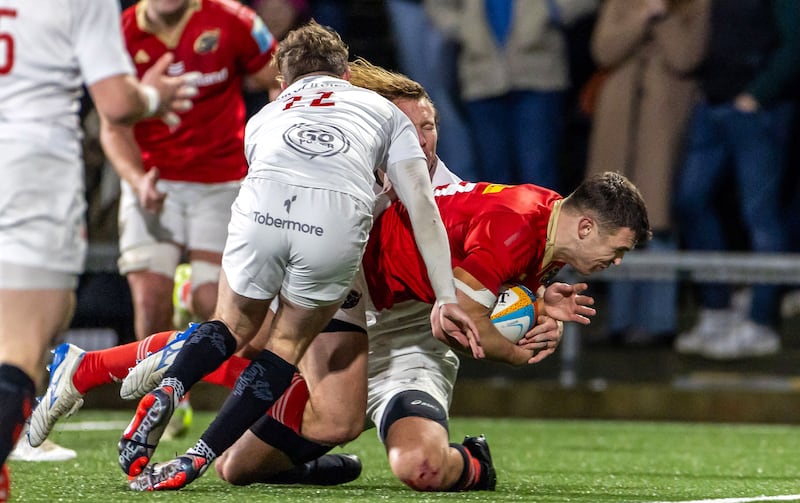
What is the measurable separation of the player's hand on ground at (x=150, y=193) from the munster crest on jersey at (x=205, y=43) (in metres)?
0.69

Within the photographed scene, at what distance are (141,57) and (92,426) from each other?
1957mm

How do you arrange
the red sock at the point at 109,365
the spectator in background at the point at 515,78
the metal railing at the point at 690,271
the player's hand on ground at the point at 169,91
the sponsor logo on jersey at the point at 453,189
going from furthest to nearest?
the spectator in background at the point at 515,78
the metal railing at the point at 690,271
the sponsor logo on jersey at the point at 453,189
the red sock at the point at 109,365
the player's hand on ground at the point at 169,91

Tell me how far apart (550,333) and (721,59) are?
15.0 ft

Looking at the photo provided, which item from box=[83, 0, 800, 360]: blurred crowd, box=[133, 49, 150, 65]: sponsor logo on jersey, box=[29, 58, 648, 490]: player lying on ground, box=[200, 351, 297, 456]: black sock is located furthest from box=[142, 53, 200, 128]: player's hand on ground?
box=[83, 0, 800, 360]: blurred crowd

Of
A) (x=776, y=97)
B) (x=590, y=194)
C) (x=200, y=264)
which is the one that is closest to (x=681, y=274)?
(x=776, y=97)

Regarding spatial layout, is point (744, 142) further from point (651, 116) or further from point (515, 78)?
point (515, 78)

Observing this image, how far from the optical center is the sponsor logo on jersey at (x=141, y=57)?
6.23 m

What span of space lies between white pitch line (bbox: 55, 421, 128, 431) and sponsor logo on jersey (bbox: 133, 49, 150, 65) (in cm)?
182

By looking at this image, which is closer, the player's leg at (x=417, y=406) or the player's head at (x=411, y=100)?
the player's leg at (x=417, y=406)

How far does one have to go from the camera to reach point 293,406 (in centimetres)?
462

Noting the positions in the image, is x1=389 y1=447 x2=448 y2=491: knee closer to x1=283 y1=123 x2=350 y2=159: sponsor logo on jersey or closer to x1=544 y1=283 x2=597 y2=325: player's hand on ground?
x1=544 y1=283 x2=597 y2=325: player's hand on ground

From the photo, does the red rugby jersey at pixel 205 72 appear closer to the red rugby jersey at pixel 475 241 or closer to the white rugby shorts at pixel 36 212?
the red rugby jersey at pixel 475 241

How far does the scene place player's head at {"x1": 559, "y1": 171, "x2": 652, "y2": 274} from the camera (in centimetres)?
436

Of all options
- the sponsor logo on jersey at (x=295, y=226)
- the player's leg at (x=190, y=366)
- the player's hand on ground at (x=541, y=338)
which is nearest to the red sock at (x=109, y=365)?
the player's leg at (x=190, y=366)
